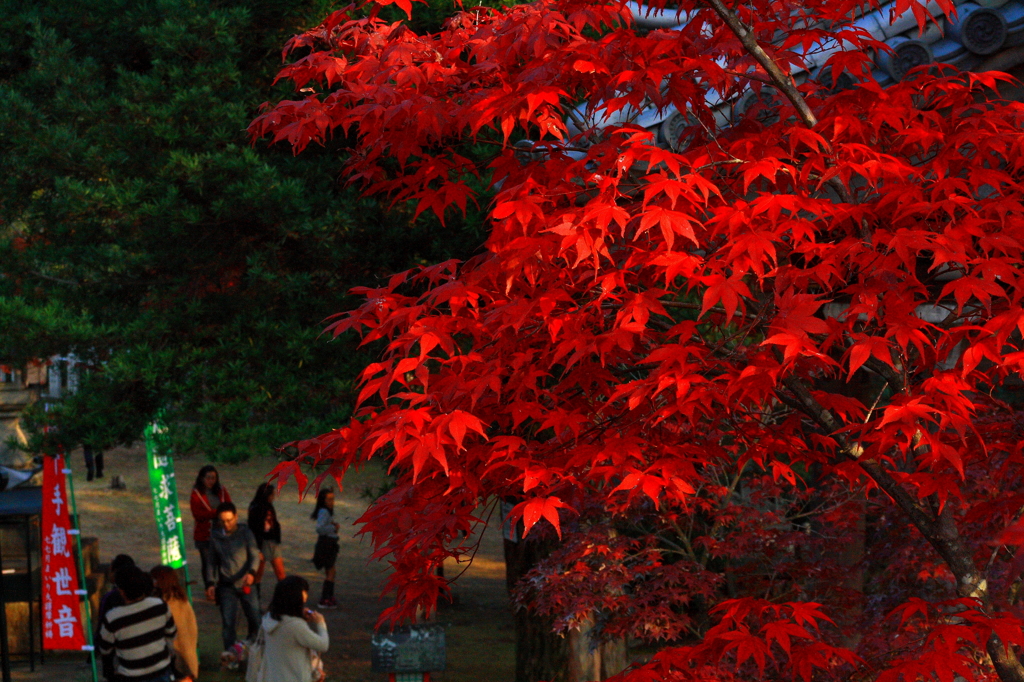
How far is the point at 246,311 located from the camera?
25.6 feet

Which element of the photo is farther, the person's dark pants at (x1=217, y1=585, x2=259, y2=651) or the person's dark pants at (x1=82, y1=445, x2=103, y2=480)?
the person's dark pants at (x1=82, y1=445, x2=103, y2=480)

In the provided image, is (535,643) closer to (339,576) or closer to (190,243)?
(190,243)

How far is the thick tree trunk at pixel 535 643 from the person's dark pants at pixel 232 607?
2544 millimetres

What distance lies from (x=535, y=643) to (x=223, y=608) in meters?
3.07

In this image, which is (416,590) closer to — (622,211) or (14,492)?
(622,211)

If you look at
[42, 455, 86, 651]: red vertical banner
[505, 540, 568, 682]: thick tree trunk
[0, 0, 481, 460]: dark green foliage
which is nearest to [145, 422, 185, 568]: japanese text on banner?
[42, 455, 86, 651]: red vertical banner

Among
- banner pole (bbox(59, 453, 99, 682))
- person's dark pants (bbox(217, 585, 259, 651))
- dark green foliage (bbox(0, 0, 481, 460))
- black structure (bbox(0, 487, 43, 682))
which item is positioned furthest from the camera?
black structure (bbox(0, 487, 43, 682))

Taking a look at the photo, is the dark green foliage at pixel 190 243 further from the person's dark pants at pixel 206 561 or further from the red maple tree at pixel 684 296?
the red maple tree at pixel 684 296

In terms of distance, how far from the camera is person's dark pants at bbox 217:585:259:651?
9.33 m

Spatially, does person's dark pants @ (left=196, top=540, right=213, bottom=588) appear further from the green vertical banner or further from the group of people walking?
the green vertical banner

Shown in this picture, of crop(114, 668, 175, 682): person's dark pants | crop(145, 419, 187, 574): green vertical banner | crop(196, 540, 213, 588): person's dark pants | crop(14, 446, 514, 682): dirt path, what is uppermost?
crop(145, 419, 187, 574): green vertical banner

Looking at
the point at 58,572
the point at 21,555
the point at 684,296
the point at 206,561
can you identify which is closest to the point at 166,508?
the point at 206,561

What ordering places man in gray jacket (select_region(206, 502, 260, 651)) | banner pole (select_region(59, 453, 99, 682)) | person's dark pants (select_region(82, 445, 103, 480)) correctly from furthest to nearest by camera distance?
person's dark pants (select_region(82, 445, 103, 480)) → man in gray jacket (select_region(206, 502, 260, 651)) → banner pole (select_region(59, 453, 99, 682))

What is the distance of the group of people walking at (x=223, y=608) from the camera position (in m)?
6.19
